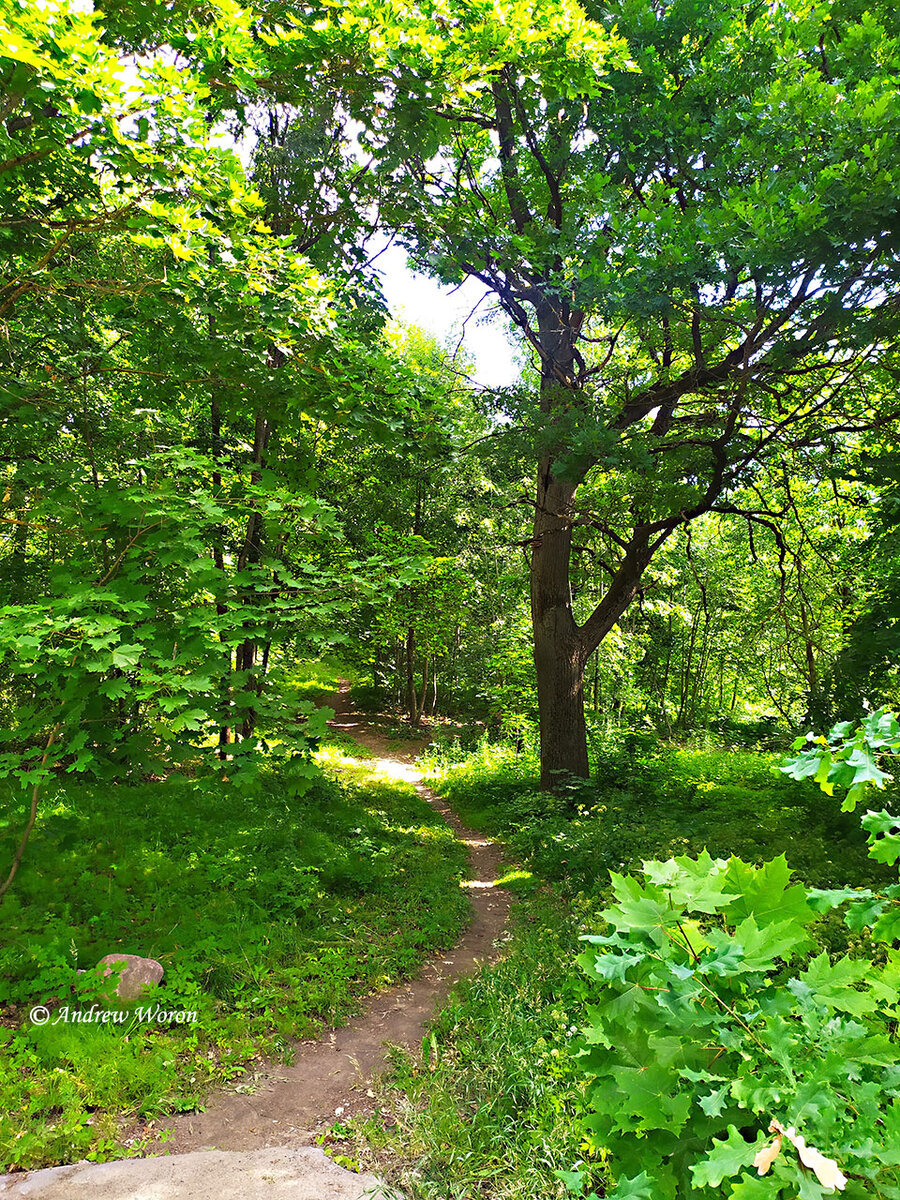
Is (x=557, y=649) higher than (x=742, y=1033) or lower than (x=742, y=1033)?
higher

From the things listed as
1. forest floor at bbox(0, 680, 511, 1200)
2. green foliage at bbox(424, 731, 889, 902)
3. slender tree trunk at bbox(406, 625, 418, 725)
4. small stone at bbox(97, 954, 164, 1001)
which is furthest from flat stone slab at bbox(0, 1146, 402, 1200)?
slender tree trunk at bbox(406, 625, 418, 725)

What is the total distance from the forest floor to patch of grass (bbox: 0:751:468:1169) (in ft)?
0.48

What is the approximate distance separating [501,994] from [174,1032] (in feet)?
7.13

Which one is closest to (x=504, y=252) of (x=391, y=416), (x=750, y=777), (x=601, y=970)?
(x=391, y=416)

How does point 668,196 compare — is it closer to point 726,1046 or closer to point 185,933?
point 726,1046

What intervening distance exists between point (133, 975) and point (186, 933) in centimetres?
65

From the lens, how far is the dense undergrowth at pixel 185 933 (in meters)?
3.43

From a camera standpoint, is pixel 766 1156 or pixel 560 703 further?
pixel 560 703

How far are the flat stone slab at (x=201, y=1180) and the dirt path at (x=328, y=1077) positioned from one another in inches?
6.1

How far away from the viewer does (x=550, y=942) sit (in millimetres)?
5246

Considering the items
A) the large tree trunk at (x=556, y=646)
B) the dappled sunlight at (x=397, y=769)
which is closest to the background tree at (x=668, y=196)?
the large tree trunk at (x=556, y=646)

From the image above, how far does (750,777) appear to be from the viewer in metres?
10.8

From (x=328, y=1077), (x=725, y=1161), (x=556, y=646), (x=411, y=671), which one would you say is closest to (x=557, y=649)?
(x=556, y=646)

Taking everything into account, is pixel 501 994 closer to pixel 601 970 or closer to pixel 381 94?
pixel 601 970
